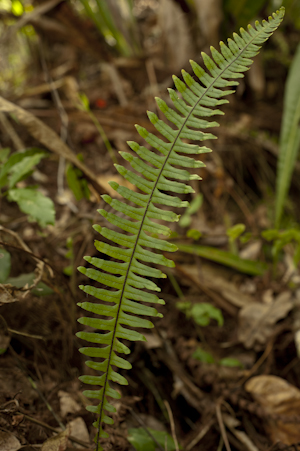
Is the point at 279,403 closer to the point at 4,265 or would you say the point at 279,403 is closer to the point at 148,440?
the point at 148,440

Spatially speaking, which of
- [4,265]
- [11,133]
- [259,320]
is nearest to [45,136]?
[4,265]

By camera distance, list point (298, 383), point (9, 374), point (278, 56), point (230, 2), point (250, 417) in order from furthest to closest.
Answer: point (278, 56) → point (230, 2) → point (298, 383) → point (250, 417) → point (9, 374)

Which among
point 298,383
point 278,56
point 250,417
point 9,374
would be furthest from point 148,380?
point 278,56

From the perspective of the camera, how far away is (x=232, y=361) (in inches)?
48.6

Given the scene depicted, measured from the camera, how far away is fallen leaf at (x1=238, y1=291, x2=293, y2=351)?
1381 millimetres

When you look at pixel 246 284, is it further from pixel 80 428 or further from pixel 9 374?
pixel 9 374

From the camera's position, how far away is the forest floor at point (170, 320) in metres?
0.95

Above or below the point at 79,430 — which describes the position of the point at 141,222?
above

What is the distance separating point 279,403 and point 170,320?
519mm

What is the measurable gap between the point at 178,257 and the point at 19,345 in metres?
0.83

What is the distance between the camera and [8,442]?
74cm

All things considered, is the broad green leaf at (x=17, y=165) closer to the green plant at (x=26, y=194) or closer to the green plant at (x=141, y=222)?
the green plant at (x=26, y=194)

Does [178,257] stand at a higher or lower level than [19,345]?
higher

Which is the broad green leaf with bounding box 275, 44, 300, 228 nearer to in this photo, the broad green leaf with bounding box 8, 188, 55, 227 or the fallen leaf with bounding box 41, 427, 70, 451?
the broad green leaf with bounding box 8, 188, 55, 227
